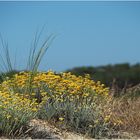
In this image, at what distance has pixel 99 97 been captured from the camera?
7637 mm

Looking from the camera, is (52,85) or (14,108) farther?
(52,85)

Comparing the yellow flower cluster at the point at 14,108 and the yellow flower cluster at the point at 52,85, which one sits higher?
the yellow flower cluster at the point at 52,85

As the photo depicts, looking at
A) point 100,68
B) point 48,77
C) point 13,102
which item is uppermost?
point 100,68

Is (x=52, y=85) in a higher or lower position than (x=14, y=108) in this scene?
higher

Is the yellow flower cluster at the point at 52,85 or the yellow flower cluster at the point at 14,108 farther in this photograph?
the yellow flower cluster at the point at 52,85

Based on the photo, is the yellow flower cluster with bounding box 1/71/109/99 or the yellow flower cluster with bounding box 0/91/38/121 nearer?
the yellow flower cluster with bounding box 0/91/38/121

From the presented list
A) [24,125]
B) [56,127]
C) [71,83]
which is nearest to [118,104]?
[71,83]

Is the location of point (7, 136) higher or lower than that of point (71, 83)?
lower

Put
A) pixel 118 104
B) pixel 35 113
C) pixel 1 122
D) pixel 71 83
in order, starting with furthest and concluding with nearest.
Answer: pixel 118 104 < pixel 71 83 < pixel 35 113 < pixel 1 122

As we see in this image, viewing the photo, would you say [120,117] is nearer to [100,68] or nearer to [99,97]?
[99,97]

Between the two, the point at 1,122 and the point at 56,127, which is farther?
the point at 56,127

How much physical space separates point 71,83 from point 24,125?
4.08 ft

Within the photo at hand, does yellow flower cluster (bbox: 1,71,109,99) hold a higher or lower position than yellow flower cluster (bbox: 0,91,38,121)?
higher

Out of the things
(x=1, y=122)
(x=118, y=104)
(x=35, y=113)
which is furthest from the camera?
(x=118, y=104)
